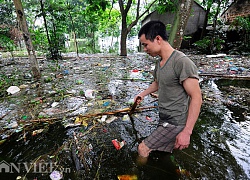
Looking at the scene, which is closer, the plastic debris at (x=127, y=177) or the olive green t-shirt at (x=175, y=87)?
the olive green t-shirt at (x=175, y=87)

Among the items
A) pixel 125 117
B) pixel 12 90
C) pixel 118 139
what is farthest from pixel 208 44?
pixel 12 90

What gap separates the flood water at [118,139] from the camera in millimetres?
1523

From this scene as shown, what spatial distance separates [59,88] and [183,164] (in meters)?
3.14

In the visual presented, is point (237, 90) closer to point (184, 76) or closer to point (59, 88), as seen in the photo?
point (184, 76)

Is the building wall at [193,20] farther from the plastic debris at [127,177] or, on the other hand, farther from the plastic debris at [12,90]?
the plastic debris at [127,177]

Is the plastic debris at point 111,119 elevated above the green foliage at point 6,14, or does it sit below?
below

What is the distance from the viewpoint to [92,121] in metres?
2.31

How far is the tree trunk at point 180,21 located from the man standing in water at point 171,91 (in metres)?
1.43

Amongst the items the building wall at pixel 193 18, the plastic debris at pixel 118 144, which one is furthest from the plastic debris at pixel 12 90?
the building wall at pixel 193 18

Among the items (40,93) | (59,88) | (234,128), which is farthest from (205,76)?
(40,93)

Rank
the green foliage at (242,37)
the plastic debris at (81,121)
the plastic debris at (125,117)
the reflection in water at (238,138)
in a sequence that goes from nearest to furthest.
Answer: the reflection in water at (238,138)
the plastic debris at (81,121)
the plastic debris at (125,117)
the green foliage at (242,37)

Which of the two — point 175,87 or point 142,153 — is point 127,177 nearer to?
point 142,153

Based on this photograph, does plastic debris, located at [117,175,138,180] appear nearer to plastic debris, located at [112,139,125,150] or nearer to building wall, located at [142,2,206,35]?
plastic debris, located at [112,139,125,150]

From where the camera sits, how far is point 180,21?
2373mm
